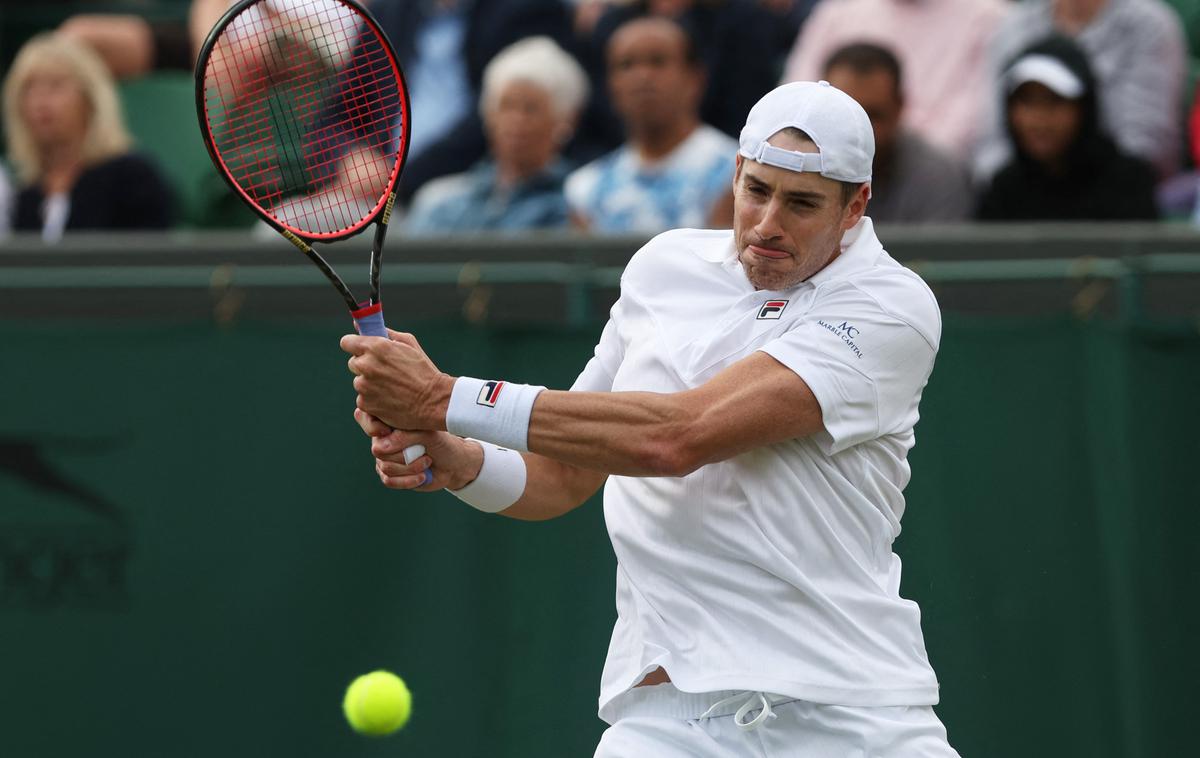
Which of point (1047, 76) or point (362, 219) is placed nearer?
point (362, 219)

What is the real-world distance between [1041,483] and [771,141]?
6.51 ft

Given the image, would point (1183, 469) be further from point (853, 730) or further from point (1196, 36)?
point (1196, 36)

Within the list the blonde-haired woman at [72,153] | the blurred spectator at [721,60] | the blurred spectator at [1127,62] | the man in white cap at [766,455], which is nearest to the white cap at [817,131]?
the man in white cap at [766,455]

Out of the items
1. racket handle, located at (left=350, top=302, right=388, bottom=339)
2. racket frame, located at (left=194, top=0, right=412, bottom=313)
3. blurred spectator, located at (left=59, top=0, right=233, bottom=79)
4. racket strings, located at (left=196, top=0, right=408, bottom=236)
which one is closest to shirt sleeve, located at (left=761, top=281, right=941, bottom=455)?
racket handle, located at (left=350, top=302, right=388, bottom=339)

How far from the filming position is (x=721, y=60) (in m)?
7.53

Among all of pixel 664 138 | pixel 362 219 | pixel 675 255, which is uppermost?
pixel 664 138

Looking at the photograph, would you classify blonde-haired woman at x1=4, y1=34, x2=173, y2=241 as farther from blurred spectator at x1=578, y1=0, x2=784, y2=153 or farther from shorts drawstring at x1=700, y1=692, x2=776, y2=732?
shorts drawstring at x1=700, y1=692, x2=776, y2=732

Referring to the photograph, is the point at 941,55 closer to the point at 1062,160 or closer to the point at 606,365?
the point at 1062,160

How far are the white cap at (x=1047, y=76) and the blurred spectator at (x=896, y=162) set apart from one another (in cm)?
39

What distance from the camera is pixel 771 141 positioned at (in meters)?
3.40

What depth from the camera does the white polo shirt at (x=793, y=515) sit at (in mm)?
3377

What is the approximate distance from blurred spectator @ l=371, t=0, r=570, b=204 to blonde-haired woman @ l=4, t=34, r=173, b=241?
1.19m

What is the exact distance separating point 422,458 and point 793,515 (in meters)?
0.75

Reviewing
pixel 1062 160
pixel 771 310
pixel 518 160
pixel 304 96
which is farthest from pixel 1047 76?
pixel 771 310
